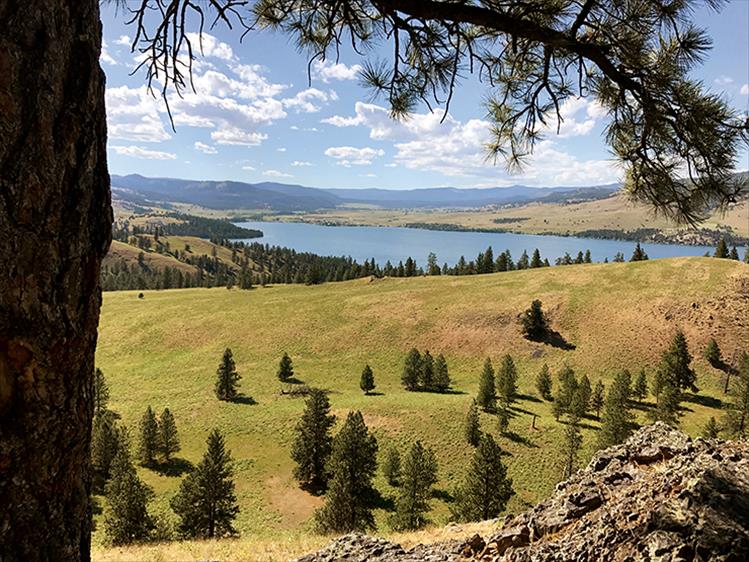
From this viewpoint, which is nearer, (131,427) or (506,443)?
(506,443)

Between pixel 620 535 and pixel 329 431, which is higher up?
pixel 620 535

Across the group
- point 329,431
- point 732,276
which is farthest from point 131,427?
point 732,276

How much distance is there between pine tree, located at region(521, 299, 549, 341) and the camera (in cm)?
5406

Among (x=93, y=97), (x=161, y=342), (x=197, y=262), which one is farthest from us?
(x=197, y=262)

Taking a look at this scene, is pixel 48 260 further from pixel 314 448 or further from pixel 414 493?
pixel 314 448

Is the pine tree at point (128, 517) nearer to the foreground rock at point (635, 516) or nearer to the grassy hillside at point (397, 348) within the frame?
the grassy hillside at point (397, 348)

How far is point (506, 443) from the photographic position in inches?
1352

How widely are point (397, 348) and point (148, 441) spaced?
3040 cm

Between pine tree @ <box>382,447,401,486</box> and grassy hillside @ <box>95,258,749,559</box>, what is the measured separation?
686mm

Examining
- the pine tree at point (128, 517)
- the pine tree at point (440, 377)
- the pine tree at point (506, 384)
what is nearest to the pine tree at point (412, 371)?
the pine tree at point (440, 377)

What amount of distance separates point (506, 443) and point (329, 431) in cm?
1369

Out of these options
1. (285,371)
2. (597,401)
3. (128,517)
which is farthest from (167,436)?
(597,401)

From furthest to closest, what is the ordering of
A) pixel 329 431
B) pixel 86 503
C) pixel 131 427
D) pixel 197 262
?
pixel 197 262, pixel 131 427, pixel 329 431, pixel 86 503

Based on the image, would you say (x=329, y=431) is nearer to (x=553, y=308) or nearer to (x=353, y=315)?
(x=353, y=315)
